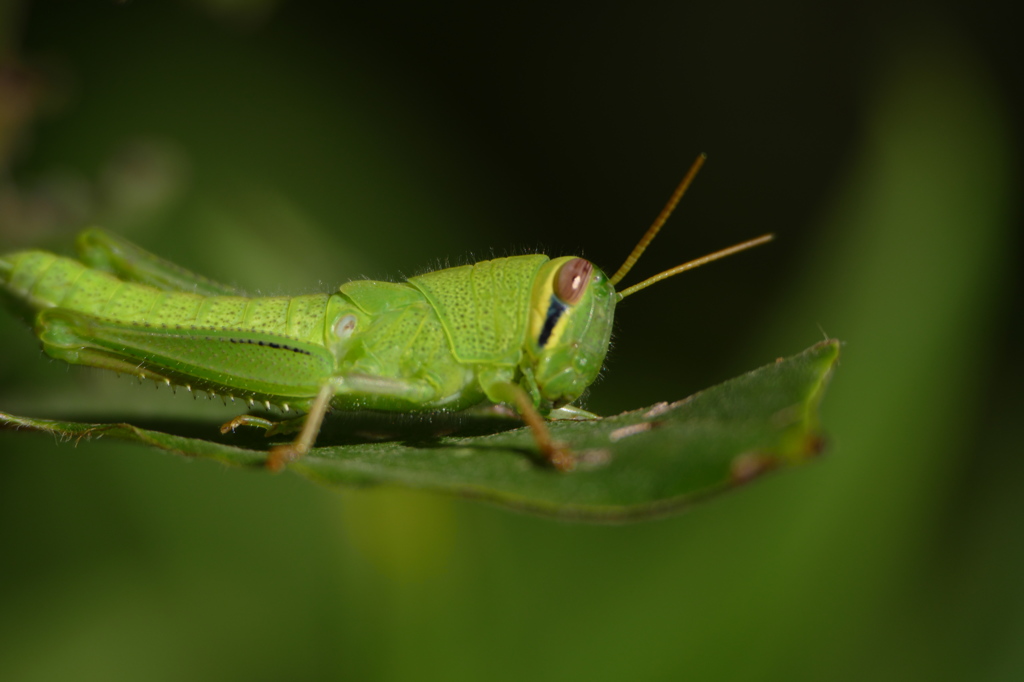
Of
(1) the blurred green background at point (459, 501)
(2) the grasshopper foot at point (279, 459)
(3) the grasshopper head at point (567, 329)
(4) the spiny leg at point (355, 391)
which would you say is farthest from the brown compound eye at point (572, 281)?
(2) the grasshopper foot at point (279, 459)

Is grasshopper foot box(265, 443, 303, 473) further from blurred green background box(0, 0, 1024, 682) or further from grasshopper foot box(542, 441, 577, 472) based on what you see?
blurred green background box(0, 0, 1024, 682)

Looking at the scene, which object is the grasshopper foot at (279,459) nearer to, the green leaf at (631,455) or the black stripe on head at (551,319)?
the green leaf at (631,455)

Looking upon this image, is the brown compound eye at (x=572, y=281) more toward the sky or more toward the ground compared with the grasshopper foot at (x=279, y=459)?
more toward the sky

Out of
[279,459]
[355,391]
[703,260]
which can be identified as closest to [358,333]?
[355,391]

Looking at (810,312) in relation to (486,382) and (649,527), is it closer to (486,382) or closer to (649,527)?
(649,527)

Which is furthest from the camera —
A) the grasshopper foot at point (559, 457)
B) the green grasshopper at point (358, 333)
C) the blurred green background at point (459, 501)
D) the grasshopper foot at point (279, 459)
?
the blurred green background at point (459, 501)

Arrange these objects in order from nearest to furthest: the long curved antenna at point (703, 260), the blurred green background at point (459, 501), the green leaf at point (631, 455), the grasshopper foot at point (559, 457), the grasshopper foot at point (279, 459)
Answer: the green leaf at point (631, 455)
the grasshopper foot at point (559, 457)
the grasshopper foot at point (279, 459)
the long curved antenna at point (703, 260)
the blurred green background at point (459, 501)

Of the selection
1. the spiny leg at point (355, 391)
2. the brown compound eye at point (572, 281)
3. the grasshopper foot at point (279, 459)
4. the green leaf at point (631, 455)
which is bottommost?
the green leaf at point (631, 455)

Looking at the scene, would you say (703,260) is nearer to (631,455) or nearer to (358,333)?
(631,455)
